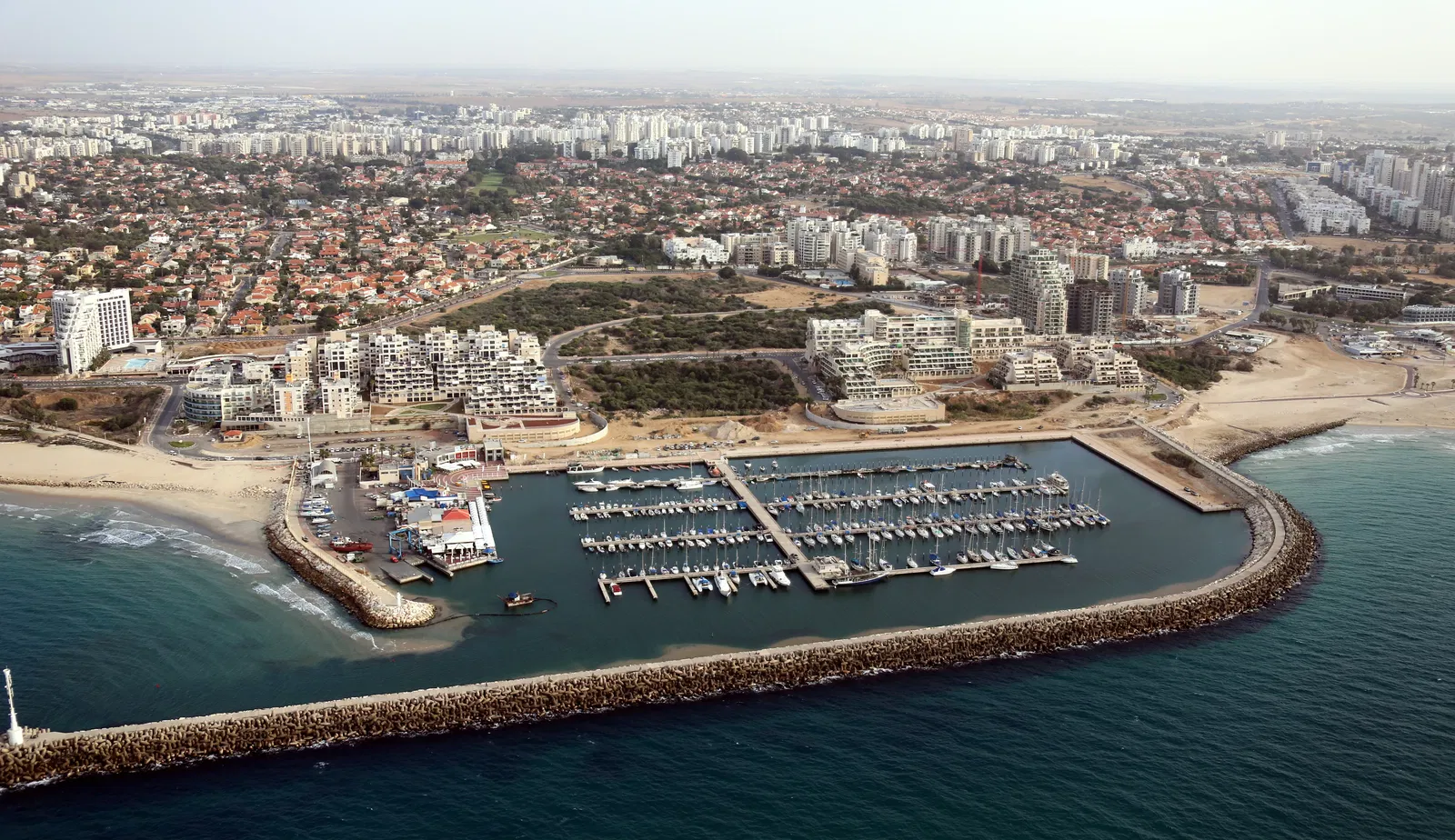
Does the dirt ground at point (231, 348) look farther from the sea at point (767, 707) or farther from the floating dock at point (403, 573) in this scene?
the floating dock at point (403, 573)

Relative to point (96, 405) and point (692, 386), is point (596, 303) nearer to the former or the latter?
point (692, 386)

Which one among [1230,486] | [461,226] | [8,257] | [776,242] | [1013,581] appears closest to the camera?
[1013,581]

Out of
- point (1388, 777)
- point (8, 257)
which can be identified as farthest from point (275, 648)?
point (8, 257)

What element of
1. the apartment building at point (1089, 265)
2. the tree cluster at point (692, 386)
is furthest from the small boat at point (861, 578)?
the apartment building at point (1089, 265)

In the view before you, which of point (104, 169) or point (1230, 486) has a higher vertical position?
point (104, 169)

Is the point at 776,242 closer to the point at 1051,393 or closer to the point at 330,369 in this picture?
the point at 1051,393
